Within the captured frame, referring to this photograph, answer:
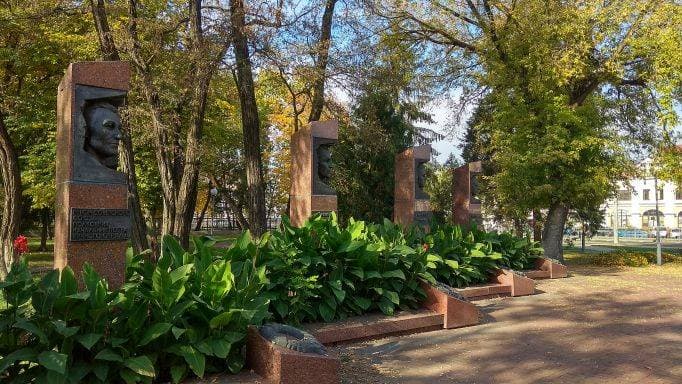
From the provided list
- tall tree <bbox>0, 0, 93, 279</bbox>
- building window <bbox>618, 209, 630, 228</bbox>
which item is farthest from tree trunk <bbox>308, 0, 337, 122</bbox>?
building window <bbox>618, 209, 630, 228</bbox>

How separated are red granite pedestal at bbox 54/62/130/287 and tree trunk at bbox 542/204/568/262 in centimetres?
1552

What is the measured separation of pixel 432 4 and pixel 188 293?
16688 mm

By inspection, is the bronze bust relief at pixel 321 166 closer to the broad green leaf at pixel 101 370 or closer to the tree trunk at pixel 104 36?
the tree trunk at pixel 104 36

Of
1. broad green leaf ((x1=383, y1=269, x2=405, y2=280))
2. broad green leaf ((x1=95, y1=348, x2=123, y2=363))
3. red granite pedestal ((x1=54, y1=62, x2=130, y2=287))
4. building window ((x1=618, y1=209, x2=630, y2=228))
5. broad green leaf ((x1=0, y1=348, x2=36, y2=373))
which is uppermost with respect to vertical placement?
red granite pedestal ((x1=54, y1=62, x2=130, y2=287))

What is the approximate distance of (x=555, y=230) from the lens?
60.8ft

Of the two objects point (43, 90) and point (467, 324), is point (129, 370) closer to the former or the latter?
point (467, 324)

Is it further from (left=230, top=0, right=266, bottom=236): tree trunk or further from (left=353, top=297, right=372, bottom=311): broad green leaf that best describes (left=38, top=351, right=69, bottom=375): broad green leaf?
(left=230, top=0, right=266, bottom=236): tree trunk

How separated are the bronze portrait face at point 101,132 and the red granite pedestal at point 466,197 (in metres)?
14.1

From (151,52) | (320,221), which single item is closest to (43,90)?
(151,52)

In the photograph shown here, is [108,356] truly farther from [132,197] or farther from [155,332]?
[132,197]

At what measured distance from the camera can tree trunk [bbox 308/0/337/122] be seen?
12.6 m

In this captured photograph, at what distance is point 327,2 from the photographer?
1447 centimetres

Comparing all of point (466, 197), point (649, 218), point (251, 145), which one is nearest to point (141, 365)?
point (251, 145)

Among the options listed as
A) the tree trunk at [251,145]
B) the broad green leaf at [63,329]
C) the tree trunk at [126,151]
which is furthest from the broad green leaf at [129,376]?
the tree trunk at [126,151]
